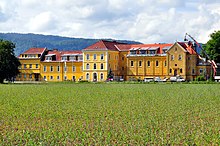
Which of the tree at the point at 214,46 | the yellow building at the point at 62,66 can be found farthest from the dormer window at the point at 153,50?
the yellow building at the point at 62,66

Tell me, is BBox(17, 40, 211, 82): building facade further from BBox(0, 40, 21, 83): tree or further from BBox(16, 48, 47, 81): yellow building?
BBox(0, 40, 21, 83): tree

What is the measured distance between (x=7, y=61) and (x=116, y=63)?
3499 centimetres

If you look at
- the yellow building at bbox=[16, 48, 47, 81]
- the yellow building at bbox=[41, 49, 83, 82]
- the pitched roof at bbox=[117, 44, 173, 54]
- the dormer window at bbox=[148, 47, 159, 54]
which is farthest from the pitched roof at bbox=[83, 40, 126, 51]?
the yellow building at bbox=[16, 48, 47, 81]

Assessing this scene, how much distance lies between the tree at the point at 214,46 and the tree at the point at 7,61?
3950cm

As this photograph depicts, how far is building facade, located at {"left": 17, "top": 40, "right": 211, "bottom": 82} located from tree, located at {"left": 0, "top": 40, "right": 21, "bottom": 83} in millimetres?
27525

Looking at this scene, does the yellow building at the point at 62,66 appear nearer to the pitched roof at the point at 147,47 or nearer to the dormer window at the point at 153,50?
the pitched roof at the point at 147,47

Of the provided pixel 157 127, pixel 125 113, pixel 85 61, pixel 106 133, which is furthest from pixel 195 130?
pixel 85 61

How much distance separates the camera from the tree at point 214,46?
3959 inches

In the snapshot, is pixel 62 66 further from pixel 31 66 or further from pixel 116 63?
pixel 116 63

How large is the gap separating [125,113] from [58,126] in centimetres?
573

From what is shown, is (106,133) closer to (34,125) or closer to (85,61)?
(34,125)

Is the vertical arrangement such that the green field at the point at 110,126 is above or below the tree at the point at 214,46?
below

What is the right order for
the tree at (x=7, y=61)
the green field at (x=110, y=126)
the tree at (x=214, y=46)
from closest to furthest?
1. the green field at (x=110, y=126)
2. the tree at (x=7, y=61)
3. the tree at (x=214, y=46)

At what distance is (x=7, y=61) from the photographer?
86.9 m
